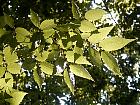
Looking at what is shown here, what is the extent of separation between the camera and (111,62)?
146 centimetres

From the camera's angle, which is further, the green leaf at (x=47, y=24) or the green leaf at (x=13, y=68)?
the green leaf at (x=13, y=68)

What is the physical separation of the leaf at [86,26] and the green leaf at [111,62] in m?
0.14

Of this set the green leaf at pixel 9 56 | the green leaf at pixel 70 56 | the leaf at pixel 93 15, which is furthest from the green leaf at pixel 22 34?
the leaf at pixel 93 15

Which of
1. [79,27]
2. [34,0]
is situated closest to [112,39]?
[79,27]

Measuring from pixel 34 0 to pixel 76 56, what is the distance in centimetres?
341

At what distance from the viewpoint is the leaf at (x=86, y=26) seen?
144cm

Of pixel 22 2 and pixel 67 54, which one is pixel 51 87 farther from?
pixel 67 54

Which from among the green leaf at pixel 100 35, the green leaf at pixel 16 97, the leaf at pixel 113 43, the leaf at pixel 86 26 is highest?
the leaf at pixel 86 26

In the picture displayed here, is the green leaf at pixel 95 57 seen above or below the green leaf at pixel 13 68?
above

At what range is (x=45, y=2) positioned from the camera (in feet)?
16.6

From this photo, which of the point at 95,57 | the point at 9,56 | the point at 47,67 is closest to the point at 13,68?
the point at 9,56

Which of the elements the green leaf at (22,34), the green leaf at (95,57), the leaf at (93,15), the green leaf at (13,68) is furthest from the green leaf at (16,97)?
the leaf at (93,15)

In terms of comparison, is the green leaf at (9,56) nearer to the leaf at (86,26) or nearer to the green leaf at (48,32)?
the green leaf at (48,32)

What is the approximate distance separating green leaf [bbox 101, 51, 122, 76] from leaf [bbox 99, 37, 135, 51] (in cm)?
3
